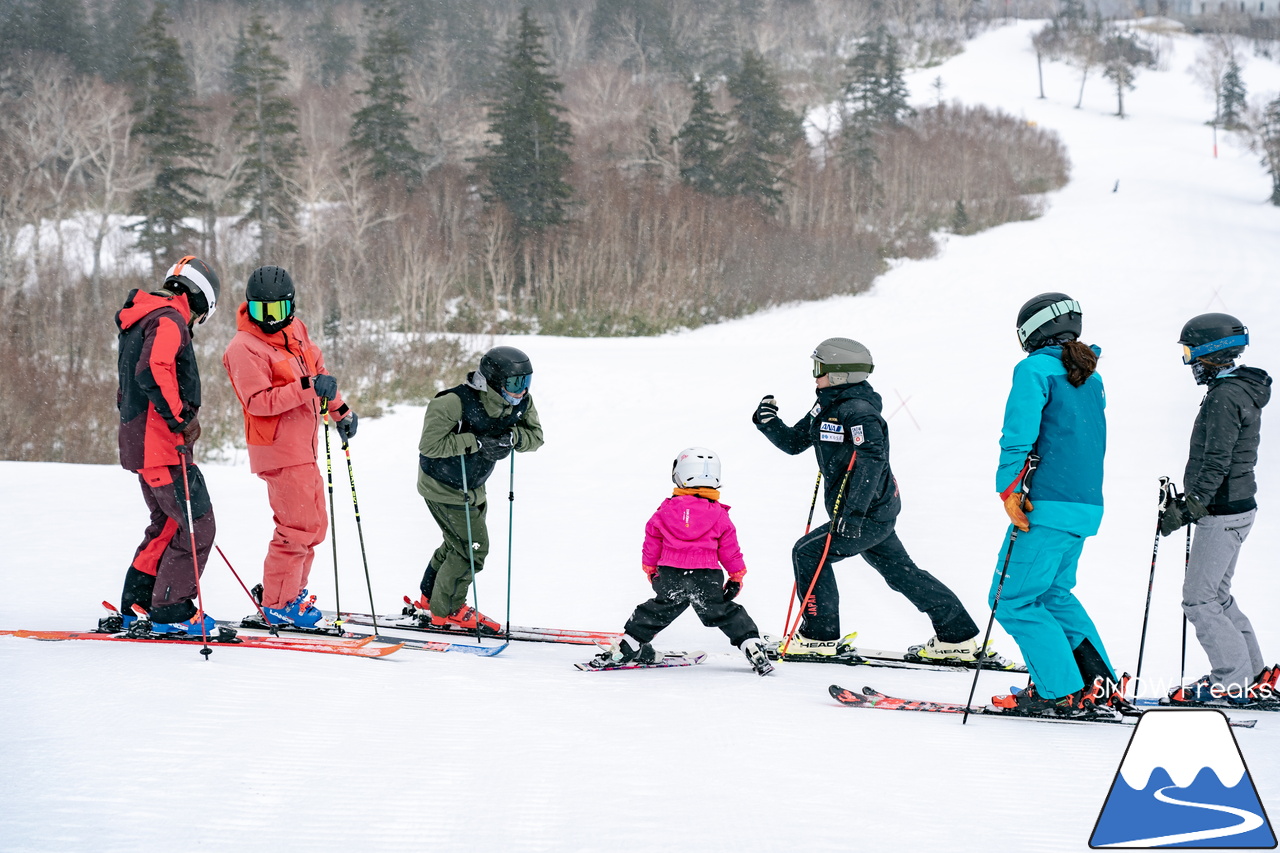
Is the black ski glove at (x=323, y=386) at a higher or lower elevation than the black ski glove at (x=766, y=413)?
higher

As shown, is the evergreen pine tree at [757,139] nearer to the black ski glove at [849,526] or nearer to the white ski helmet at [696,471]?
the black ski glove at [849,526]

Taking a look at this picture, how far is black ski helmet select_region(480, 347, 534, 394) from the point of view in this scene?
15.7ft

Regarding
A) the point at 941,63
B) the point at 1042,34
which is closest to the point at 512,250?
the point at 941,63

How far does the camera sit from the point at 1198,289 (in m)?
23.3

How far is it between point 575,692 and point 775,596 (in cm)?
297

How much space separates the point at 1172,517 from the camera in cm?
405

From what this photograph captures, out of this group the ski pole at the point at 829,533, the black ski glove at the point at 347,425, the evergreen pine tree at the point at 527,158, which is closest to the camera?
the ski pole at the point at 829,533

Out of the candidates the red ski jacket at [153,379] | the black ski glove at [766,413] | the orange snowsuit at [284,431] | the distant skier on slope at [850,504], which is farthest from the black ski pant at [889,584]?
the red ski jacket at [153,379]

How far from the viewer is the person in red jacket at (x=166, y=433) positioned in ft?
13.9

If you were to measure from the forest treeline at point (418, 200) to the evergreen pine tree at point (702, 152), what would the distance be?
10 centimetres

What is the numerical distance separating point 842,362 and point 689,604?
147cm

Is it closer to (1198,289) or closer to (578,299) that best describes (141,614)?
(578,299)

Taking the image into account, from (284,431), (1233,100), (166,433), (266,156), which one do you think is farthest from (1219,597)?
(1233,100)

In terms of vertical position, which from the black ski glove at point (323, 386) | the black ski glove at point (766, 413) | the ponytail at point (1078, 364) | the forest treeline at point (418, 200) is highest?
the forest treeline at point (418, 200)
